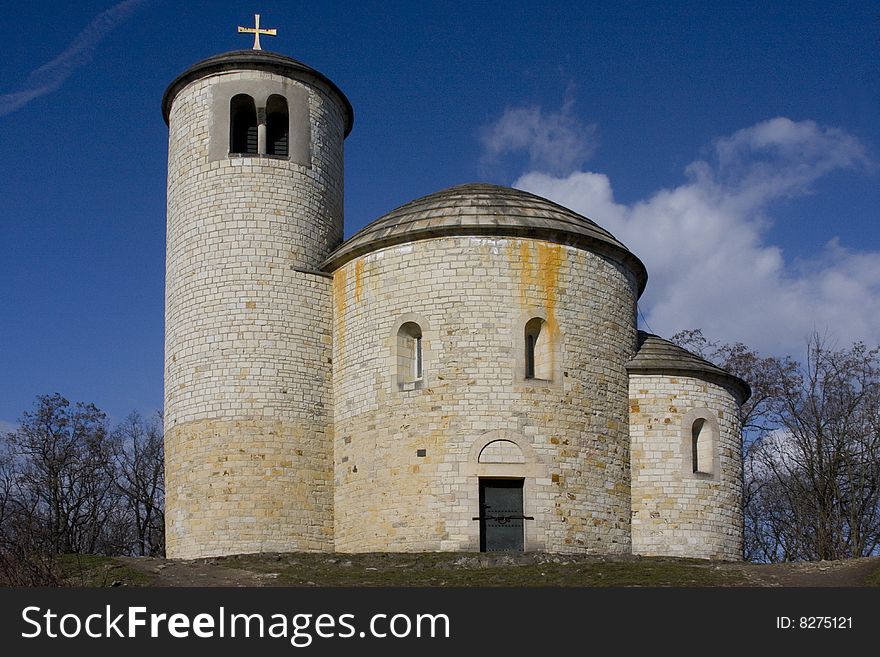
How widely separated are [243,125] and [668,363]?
12158 mm

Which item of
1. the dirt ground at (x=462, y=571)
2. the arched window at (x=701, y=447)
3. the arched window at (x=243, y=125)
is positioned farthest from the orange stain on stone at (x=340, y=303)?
the arched window at (x=701, y=447)

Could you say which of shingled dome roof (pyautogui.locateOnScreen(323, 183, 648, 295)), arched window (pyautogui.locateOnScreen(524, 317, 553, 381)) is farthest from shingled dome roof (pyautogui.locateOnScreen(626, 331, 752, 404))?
arched window (pyautogui.locateOnScreen(524, 317, 553, 381))

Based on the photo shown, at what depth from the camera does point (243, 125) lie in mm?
33219

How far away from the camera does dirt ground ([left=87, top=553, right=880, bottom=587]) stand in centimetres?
2367

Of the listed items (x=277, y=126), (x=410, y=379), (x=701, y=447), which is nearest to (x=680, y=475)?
(x=701, y=447)

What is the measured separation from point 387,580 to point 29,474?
81.8ft

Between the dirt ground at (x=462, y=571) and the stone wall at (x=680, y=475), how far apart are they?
2627 mm

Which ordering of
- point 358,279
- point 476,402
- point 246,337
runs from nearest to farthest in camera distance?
point 476,402, point 246,337, point 358,279

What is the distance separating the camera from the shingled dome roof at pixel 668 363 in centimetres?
3069

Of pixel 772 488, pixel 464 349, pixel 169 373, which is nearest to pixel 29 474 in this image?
pixel 169 373

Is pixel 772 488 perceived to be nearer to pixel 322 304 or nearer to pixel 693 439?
pixel 693 439

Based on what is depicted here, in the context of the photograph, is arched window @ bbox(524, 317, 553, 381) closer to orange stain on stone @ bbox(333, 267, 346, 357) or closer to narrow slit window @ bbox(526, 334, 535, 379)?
narrow slit window @ bbox(526, 334, 535, 379)

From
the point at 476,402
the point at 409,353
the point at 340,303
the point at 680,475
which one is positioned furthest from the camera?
the point at 340,303

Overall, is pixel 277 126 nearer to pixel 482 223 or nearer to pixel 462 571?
pixel 482 223
